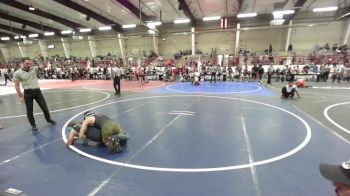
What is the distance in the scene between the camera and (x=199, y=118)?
7.45 m

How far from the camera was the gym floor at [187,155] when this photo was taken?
3494mm

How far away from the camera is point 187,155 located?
459 cm

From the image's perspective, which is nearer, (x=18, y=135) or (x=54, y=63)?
(x=18, y=135)

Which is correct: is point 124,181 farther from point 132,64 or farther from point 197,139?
point 132,64

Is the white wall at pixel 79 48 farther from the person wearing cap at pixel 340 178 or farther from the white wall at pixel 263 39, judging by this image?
the person wearing cap at pixel 340 178

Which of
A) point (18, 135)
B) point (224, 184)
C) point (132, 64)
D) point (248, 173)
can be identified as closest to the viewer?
point (224, 184)

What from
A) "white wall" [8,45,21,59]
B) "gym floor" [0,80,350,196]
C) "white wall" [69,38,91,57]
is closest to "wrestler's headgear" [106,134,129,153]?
"gym floor" [0,80,350,196]

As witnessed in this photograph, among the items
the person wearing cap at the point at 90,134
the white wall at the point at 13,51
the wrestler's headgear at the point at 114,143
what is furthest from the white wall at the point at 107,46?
the wrestler's headgear at the point at 114,143

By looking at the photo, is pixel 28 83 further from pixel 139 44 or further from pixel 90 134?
pixel 139 44

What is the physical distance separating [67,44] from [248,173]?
3756 centimetres

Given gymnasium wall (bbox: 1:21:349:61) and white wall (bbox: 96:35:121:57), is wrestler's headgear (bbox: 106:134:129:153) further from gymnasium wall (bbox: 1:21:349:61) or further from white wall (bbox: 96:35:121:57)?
white wall (bbox: 96:35:121:57)

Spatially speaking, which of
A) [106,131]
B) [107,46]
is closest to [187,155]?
[106,131]

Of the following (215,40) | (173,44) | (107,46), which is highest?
(215,40)

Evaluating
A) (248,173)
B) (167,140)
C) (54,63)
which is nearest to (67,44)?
(54,63)
